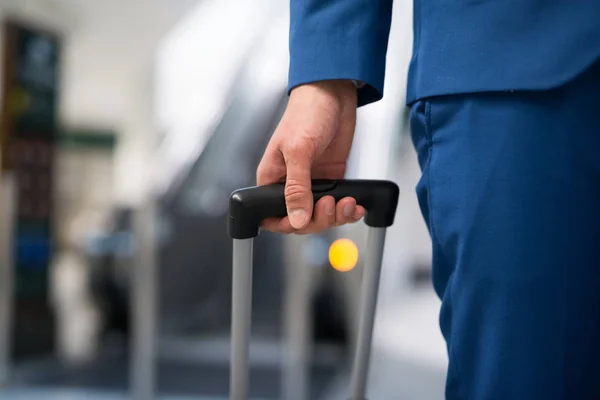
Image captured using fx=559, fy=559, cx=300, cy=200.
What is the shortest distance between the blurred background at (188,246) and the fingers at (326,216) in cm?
190

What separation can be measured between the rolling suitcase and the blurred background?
68.2 inches

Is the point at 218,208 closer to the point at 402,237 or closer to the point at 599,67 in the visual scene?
the point at 402,237

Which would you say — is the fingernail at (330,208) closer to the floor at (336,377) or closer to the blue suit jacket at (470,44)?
the blue suit jacket at (470,44)

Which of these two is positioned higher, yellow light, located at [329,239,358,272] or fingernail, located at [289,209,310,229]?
fingernail, located at [289,209,310,229]

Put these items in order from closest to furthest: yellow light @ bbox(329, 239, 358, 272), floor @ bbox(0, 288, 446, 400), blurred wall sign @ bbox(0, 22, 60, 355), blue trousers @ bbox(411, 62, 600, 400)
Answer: blue trousers @ bbox(411, 62, 600, 400) → floor @ bbox(0, 288, 446, 400) → yellow light @ bbox(329, 239, 358, 272) → blurred wall sign @ bbox(0, 22, 60, 355)

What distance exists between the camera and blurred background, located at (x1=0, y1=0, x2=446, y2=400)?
293 centimetres

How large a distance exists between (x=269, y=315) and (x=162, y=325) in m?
0.86

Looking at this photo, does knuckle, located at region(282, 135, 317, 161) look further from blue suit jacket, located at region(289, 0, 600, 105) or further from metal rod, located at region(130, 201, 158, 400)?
metal rod, located at region(130, 201, 158, 400)

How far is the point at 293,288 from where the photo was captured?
2.76 m

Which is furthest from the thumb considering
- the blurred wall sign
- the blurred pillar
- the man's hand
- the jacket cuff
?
the blurred wall sign

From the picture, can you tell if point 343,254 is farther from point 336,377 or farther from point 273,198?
point 273,198

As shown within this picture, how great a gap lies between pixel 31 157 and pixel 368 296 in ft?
12.5

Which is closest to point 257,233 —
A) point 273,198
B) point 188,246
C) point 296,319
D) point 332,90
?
point 273,198

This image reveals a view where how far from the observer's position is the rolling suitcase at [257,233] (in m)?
0.72
